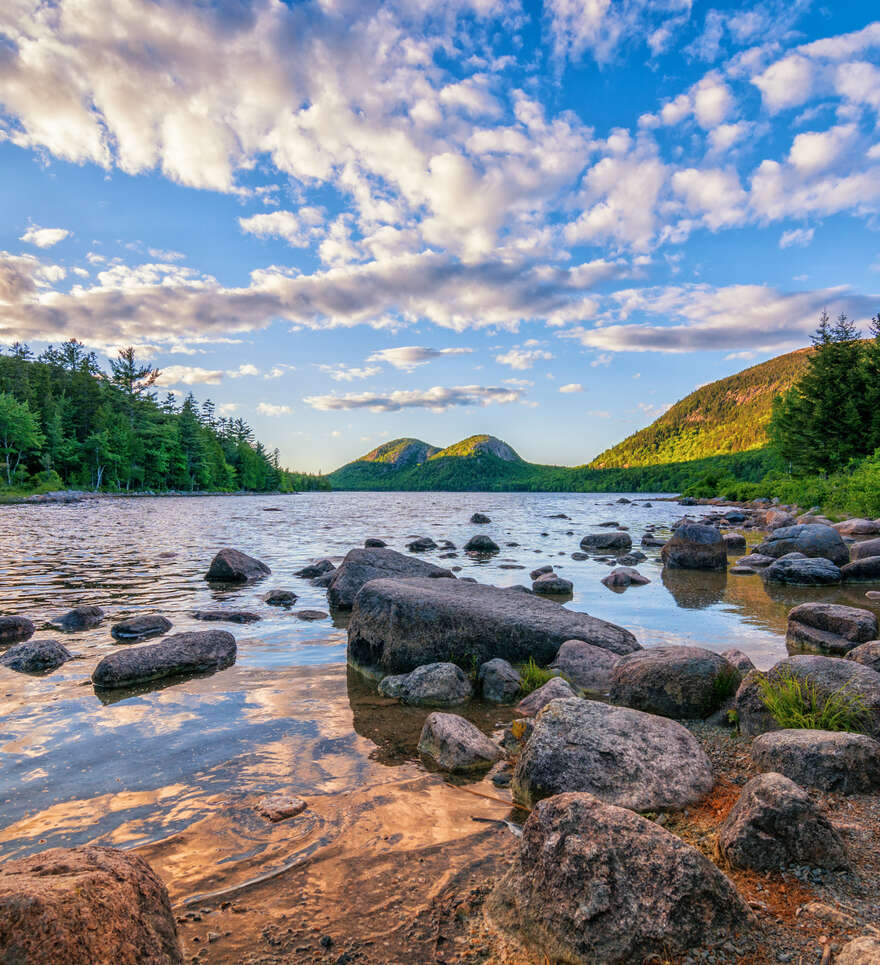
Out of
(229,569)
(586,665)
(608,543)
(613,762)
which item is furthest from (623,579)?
(613,762)

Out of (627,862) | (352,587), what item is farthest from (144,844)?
(352,587)

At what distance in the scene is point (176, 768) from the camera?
15.9 feet

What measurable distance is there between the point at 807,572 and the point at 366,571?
11.5 meters

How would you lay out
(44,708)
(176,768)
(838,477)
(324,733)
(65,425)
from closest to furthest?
(176,768)
(324,733)
(44,708)
(838,477)
(65,425)

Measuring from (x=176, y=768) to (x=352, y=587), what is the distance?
22.9ft

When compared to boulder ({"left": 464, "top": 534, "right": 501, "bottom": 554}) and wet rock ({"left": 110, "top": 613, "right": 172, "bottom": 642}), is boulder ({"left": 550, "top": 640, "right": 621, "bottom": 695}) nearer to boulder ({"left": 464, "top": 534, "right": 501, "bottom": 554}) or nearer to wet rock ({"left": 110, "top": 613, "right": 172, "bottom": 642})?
wet rock ({"left": 110, "top": 613, "right": 172, "bottom": 642})

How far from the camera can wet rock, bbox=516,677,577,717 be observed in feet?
20.2

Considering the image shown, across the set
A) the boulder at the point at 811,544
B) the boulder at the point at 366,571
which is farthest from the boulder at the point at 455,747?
the boulder at the point at 811,544

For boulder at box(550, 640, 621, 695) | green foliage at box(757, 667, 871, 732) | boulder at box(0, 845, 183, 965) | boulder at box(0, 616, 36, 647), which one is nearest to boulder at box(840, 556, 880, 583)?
boulder at box(550, 640, 621, 695)

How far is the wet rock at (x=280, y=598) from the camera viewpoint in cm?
1232

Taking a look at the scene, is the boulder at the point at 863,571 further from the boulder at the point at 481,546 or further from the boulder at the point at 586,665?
the boulder at the point at 481,546

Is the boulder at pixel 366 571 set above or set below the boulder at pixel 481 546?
above

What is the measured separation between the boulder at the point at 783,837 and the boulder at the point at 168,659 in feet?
22.2

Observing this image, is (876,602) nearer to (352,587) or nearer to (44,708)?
(352,587)
